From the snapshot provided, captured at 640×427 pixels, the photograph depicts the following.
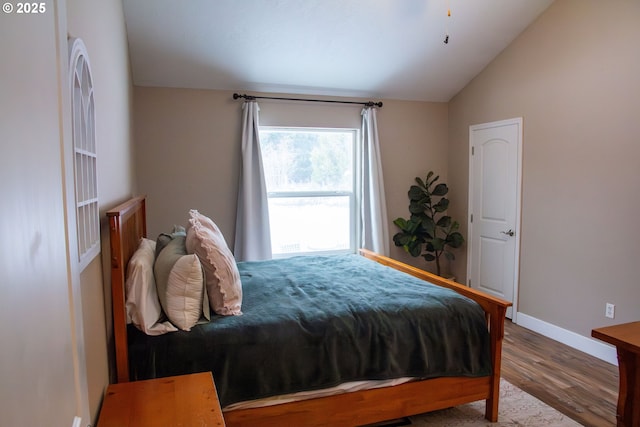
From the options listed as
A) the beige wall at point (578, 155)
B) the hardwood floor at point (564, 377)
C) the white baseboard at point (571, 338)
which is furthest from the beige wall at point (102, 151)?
the beige wall at point (578, 155)

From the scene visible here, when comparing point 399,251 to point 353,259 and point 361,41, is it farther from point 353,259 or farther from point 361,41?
point 361,41

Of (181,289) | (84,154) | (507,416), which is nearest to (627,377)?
(507,416)

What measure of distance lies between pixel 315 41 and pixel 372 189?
1.72 meters

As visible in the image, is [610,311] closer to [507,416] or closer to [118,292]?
[507,416]

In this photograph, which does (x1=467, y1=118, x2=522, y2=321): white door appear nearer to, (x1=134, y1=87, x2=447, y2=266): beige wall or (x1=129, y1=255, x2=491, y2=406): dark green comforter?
(x1=134, y1=87, x2=447, y2=266): beige wall

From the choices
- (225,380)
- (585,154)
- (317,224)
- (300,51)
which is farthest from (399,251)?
(225,380)

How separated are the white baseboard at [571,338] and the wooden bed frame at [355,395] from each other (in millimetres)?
1377

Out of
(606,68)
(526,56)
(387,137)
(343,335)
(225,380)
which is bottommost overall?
(225,380)

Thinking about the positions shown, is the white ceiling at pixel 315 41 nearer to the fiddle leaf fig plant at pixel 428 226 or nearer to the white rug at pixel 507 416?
the fiddle leaf fig plant at pixel 428 226

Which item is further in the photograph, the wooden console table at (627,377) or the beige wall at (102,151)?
the wooden console table at (627,377)

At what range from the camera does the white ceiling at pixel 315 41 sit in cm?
333

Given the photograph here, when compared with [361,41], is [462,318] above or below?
below

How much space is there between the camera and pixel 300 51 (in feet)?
12.7

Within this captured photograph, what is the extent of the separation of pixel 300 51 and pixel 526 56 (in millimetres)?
2167
